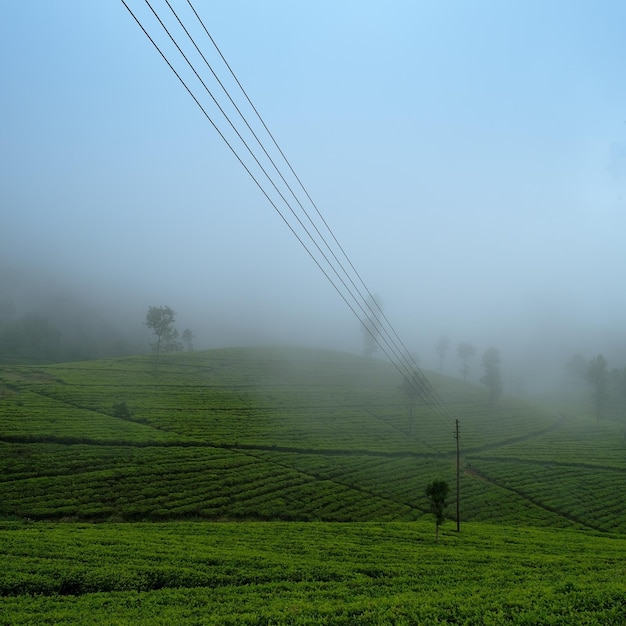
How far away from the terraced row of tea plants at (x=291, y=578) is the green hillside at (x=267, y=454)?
409 inches

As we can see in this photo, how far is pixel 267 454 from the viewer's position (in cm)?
6088

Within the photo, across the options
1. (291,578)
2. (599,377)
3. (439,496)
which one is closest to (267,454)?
(439,496)

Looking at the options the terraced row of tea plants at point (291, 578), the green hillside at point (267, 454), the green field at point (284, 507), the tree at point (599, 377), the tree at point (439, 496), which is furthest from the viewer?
the tree at point (599, 377)

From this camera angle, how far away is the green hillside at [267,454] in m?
43.7

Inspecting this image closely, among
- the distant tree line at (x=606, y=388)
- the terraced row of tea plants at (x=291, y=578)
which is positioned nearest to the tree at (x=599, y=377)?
the distant tree line at (x=606, y=388)

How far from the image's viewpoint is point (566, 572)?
24172 mm

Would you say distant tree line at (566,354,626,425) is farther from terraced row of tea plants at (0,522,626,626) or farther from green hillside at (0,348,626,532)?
terraced row of tea plants at (0,522,626,626)

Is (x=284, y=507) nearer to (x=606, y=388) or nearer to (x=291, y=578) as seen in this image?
(x=291, y=578)

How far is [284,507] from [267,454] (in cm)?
1662

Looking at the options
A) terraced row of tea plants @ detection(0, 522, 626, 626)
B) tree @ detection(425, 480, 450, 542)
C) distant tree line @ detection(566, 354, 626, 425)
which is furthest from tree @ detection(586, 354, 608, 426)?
tree @ detection(425, 480, 450, 542)

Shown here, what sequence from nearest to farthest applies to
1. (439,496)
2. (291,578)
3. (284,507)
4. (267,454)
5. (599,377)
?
(291,578), (439,496), (284,507), (267,454), (599,377)

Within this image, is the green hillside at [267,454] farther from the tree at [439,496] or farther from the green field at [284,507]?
the tree at [439,496]

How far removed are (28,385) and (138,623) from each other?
283ft

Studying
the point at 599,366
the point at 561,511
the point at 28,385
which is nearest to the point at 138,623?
the point at 561,511
